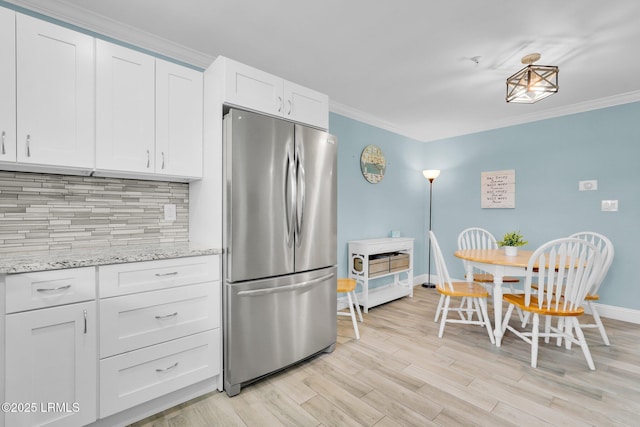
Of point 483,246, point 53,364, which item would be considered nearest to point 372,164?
point 483,246

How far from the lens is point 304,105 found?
2.39 meters

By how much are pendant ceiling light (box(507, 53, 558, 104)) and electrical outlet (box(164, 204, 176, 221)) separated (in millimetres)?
2852

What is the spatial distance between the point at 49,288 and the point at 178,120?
124 cm

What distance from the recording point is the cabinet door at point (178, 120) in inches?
78.2

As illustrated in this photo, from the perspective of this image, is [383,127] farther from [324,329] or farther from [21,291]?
[21,291]

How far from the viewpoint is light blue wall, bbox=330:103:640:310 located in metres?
3.31

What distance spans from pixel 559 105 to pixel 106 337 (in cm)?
495

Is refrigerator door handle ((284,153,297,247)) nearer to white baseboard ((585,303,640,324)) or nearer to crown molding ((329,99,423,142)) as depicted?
crown molding ((329,99,423,142))

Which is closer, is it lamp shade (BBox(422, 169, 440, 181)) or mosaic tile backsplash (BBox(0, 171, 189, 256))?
mosaic tile backsplash (BBox(0, 171, 189, 256))

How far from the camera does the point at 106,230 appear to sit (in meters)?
2.03

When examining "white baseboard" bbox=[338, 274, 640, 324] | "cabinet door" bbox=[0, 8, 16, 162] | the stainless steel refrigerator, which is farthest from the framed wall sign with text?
"cabinet door" bbox=[0, 8, 16, 162]

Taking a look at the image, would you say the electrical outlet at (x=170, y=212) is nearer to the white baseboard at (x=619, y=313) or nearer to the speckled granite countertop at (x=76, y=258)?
the speckled granite countertop at (x=76, y=258)

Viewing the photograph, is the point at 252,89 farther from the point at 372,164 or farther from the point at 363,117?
the point at 372,164

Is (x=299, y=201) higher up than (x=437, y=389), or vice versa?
(x=299, y=201)
